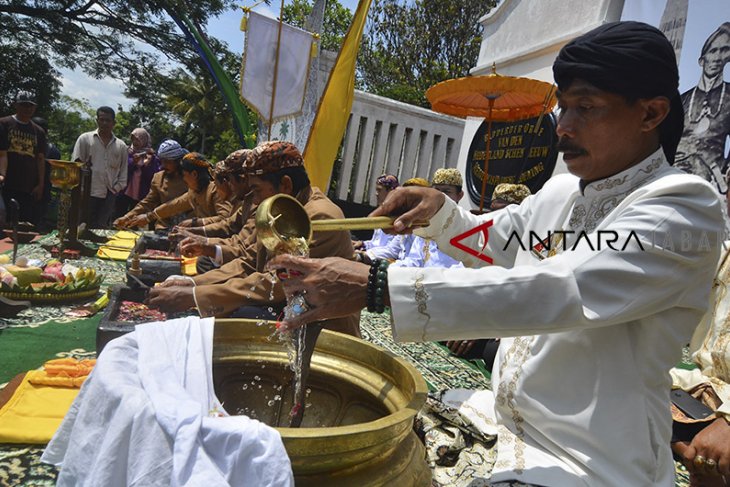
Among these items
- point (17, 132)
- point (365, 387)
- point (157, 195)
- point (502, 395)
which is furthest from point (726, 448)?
point (17, 132)

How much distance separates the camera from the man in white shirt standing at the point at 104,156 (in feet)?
26.7

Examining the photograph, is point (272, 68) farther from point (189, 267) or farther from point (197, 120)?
point (197, 120)

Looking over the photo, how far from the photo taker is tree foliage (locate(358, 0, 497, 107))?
814 inches

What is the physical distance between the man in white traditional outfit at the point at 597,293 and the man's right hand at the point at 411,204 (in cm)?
47

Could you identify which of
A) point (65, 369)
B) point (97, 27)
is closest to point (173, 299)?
point (65, 369)

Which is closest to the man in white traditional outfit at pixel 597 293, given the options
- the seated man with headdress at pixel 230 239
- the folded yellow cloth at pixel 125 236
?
the seated man with headdress at pixel 230 239

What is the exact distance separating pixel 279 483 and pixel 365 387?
0.60 meters

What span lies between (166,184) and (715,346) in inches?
268

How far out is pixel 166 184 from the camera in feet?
24.3

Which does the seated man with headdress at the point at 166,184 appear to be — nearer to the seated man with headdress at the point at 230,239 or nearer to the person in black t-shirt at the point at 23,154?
the seated man with headdress at the point at 230,239

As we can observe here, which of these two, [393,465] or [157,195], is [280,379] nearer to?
[393,465]

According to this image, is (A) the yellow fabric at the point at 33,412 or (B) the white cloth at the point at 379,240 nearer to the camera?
(A) the yellow fabric at the point at 33,412

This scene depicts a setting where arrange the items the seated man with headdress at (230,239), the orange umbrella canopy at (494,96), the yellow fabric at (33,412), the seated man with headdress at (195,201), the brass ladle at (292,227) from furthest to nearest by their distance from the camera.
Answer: the seated man with headdress at (195,201) → the orange umbrella canopy at (494,96) → the seated man with headdress at (230,239) → the yellow fabric at (33,412) → the brass ladle at (292,227)

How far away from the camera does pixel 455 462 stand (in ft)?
5.46
